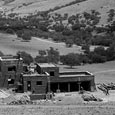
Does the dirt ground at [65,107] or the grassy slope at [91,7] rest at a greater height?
the grassy slope at [91,7]

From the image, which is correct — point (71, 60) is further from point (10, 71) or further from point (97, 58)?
point (10, 71)

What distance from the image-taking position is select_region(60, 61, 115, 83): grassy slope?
5690cm

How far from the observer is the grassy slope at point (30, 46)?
88938 mm

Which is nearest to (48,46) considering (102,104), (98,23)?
(98,23)

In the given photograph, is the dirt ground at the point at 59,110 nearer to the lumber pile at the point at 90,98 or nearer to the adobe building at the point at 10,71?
the lumber pile at the point at 90,98

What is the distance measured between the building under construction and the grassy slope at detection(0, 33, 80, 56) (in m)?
37.6

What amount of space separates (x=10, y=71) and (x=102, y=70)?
22.9 m

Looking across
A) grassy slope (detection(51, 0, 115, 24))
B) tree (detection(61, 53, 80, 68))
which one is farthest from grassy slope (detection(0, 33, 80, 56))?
grassy slope (detection(51, 0, 115, 24))

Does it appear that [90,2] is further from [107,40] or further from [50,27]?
[107,40]

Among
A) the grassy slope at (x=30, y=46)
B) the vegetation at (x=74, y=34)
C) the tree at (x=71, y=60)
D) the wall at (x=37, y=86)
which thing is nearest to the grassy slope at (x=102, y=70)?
the tree at (x=71, y=60)

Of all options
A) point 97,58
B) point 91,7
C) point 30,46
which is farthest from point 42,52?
point 91,7

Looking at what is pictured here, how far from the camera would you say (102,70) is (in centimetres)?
6625

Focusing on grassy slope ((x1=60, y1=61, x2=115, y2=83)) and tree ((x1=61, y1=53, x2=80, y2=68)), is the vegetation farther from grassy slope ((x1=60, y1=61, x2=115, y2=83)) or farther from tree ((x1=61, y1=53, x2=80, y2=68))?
grassy slope ((x1=60, y1=61, x2=115, y2=83))

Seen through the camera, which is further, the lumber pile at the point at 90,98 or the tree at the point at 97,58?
the tree at the point at 97,58
